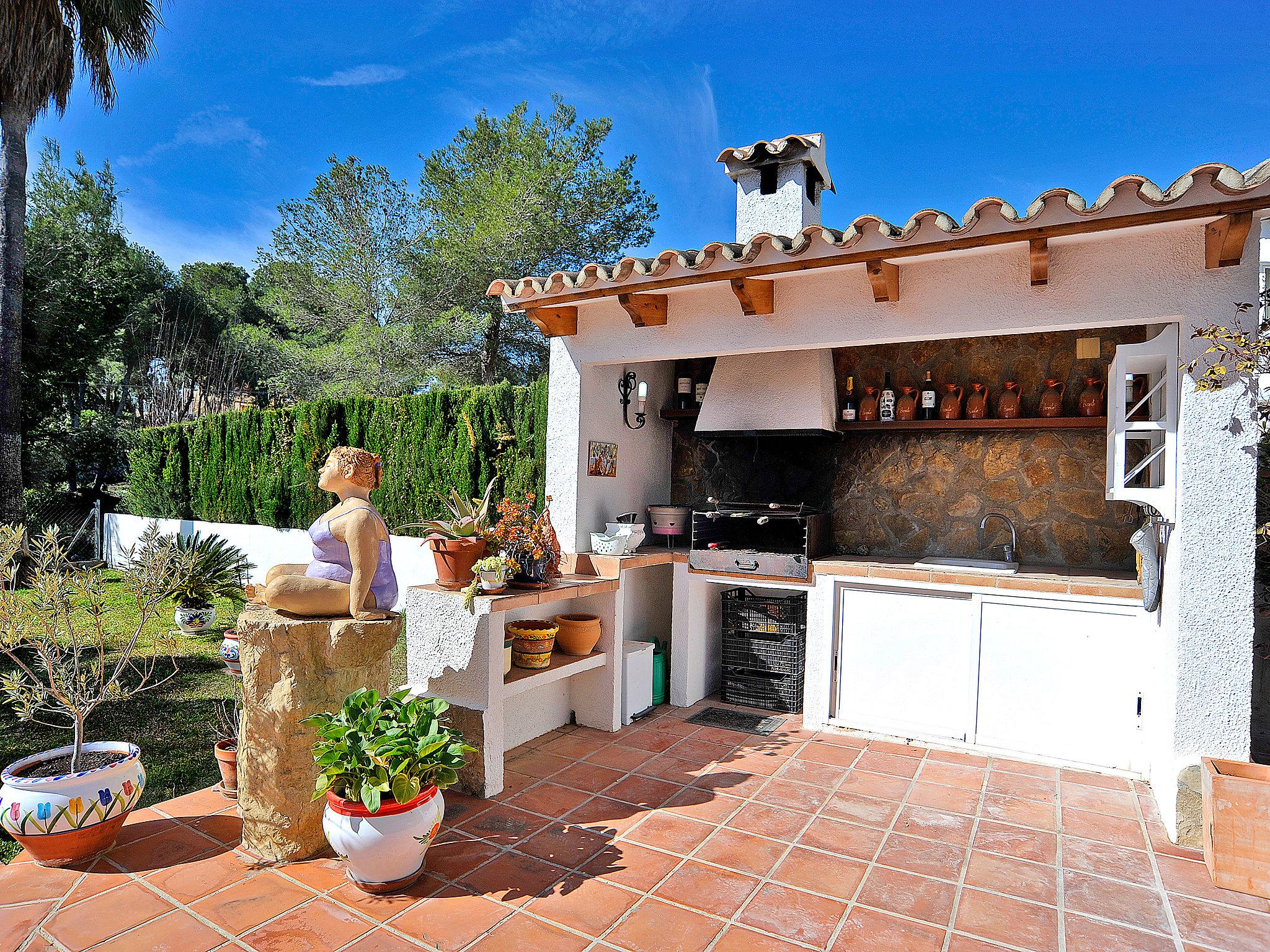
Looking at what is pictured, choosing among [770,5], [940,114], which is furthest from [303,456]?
[940,114]

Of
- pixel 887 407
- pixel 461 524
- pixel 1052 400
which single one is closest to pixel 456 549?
pixel 461 524

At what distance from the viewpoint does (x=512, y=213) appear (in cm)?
1182

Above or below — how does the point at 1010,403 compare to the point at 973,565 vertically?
above

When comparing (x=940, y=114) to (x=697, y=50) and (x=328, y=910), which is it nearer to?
(x=697, y=50)

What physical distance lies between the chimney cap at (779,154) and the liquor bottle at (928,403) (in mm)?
1846

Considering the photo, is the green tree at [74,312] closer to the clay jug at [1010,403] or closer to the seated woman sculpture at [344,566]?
the seated woman sculpture at [344,566]

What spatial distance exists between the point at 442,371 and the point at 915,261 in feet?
33.2

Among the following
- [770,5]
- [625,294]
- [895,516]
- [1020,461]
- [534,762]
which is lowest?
[534,762]

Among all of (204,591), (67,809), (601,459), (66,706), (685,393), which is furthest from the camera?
(204,591)

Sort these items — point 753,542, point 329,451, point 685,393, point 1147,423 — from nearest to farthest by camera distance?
point 1147,423, point 753,542, point 685,393, point 329,451

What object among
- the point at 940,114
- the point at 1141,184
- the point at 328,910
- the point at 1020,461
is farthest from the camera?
the point at 940,114

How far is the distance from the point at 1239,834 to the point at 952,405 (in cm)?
297

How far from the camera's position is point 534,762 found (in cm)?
428

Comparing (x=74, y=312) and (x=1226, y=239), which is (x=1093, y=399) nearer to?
(x=1226, y=239)
